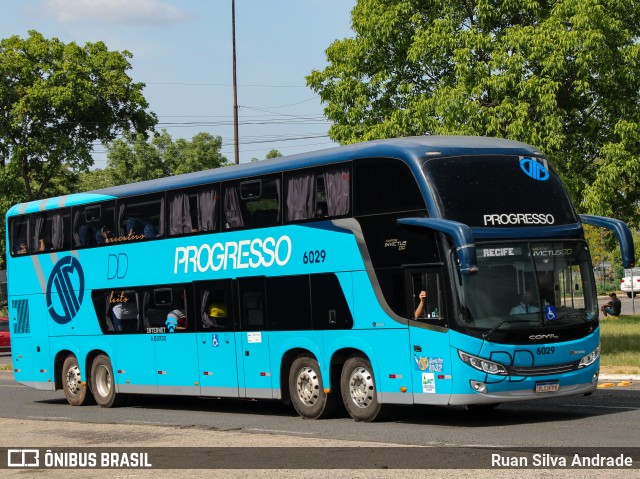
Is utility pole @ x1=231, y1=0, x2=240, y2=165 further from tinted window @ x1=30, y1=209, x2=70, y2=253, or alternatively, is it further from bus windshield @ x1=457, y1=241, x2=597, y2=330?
bus windshield @ x1=457, y1=241, x2=597, y2=330

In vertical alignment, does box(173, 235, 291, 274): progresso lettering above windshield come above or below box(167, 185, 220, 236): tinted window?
below

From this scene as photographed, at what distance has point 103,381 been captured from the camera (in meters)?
Answer: 23.8

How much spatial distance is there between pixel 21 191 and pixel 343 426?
32.5 m

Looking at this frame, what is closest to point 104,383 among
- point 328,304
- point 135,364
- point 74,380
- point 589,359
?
point 74,380

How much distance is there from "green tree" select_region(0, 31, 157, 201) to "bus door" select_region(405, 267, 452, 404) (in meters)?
31.4

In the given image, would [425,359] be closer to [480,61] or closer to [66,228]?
[66,228]

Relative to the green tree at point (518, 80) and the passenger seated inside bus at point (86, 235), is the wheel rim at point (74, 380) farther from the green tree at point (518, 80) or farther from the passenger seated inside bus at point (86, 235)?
the green tree at point (518, 80)

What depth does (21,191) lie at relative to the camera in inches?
1849

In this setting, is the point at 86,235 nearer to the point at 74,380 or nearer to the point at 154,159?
the point at 74,380

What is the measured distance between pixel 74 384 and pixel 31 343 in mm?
1777

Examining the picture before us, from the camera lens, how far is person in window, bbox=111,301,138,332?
2256 cm

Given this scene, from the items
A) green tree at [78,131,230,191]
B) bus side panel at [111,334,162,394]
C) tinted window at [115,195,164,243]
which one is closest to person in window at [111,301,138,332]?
bus side panel at [111,334,162,394]

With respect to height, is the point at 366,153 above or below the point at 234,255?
above

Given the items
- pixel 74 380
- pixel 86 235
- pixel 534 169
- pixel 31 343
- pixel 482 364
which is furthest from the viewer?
pixel 31 343
